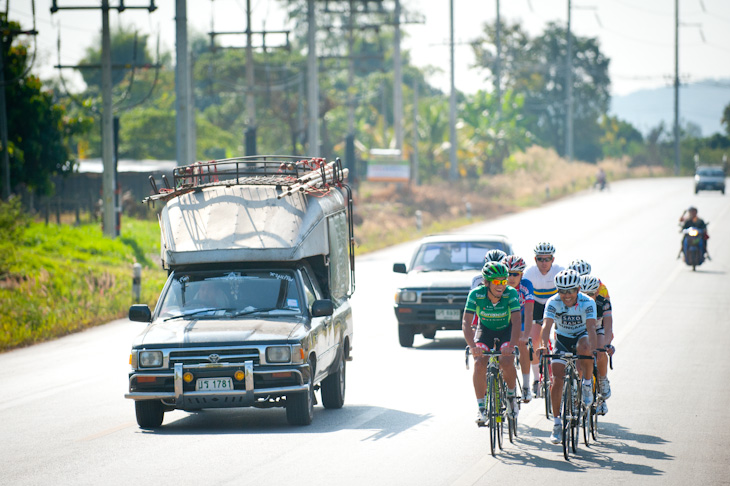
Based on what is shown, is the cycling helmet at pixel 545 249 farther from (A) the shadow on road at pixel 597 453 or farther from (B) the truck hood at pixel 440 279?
(B) the truck hood at pixel 440 279

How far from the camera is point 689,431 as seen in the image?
11.7 meters

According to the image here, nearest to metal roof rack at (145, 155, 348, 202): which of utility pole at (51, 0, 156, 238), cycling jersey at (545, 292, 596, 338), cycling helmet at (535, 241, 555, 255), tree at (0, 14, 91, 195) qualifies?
cycling helmet at (535, 241, 555, 255)

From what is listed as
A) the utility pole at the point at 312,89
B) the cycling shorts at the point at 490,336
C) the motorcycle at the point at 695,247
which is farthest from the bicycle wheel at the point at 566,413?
the utility pole at the point at 312,89

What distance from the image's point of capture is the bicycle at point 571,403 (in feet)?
33.4

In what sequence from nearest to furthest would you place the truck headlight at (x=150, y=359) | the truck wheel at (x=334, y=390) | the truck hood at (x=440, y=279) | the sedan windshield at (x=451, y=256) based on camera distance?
the truck headlight at (x=150, y=359) → the truck wheel at (x=334, y=390) → the truck hood at (x=440, y=279) → the sedan windshield at (x=451, y=256)

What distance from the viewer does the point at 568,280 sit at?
1039 centimetres

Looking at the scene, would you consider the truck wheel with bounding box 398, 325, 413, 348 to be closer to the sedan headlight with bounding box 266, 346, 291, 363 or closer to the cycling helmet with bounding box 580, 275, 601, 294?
the sedan headlight with bounding box 266, 346, 291, 363

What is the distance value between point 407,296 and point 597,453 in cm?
855

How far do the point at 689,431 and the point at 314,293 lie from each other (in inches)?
174

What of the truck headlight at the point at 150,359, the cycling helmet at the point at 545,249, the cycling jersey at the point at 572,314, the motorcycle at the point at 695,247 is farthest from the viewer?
the motorcycle at the point at 695,247

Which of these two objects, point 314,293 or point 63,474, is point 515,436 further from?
point 63,474

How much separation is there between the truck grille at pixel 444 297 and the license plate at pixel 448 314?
0.43 ft

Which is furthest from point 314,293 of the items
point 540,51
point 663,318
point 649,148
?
point 649,148

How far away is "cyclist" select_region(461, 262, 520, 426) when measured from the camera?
418 inches
